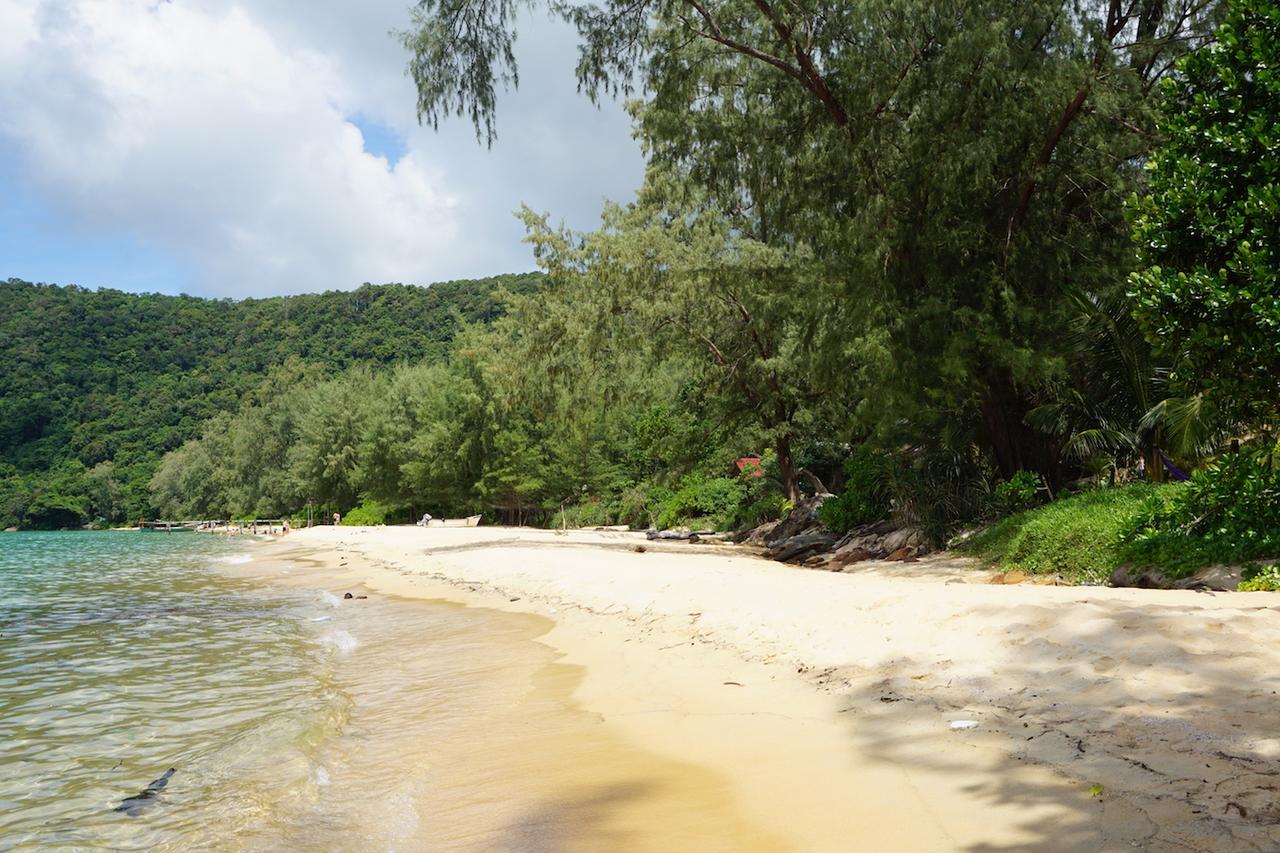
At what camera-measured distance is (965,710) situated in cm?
470

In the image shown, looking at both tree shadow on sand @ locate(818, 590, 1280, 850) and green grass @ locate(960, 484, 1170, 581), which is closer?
tree shadow on sand @ locate(818, 590, 1280, 850)

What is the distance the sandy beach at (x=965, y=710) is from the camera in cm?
320

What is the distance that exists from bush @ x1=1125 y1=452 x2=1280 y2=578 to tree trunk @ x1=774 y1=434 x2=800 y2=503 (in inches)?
551

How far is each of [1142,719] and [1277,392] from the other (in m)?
5.76

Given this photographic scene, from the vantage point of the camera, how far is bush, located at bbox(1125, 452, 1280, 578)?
784cm

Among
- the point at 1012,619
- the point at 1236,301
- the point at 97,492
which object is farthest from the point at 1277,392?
the point at 97,492

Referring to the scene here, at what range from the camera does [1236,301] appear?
23.8ft

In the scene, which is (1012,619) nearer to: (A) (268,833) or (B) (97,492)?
(A) (268,833)

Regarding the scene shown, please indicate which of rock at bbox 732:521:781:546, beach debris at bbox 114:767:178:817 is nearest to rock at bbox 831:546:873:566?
rock at bbox 732:521:781:546

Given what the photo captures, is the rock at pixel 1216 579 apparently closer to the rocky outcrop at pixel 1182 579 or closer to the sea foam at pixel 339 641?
the rocky outcrop at pixel 1182 579

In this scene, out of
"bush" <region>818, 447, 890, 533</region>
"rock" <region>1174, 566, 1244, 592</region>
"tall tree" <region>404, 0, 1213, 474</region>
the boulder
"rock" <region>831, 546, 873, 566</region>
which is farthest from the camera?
"bush" <region>818, 447, 890, 533</region>

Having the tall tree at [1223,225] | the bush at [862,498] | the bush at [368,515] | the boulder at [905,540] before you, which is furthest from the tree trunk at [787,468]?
the bush at [368,515]

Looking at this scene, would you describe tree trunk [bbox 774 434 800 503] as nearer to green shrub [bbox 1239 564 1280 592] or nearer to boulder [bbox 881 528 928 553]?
boulder [bbox 881 528 928 553]

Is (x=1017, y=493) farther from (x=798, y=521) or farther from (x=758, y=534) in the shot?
(x=758, y=534)
